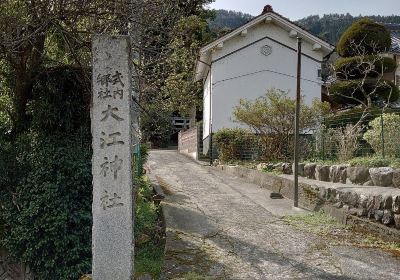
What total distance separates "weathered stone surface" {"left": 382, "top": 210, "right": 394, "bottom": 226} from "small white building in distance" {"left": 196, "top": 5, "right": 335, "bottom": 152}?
14915 mm

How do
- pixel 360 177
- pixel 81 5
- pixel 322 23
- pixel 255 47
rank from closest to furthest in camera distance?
pixel 81 5 → pixel 360 177 → pixel 255 47 → pixel 322 23

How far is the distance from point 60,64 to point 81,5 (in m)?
1.15

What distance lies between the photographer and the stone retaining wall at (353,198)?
612 centimetres

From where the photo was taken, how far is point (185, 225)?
289 inches

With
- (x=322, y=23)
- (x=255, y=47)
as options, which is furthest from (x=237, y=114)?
(x=322, y=23)

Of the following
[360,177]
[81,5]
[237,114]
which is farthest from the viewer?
[237,114]

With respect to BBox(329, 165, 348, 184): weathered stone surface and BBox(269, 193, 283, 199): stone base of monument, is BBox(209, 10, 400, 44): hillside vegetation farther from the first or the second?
BBox(329, 165, 348, 184): weathered stone surface

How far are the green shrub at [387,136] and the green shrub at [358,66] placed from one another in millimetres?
9388

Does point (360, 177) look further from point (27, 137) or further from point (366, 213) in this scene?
point (27, 137)

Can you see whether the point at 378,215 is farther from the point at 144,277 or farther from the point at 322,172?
the point at 144,277

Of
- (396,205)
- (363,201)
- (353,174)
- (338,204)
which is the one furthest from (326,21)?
(396,205)

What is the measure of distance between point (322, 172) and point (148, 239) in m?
4.34

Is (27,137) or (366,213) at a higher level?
(27,137)

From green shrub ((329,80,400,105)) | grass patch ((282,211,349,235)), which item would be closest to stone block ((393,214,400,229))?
grass patch ((282,211,349,235))
